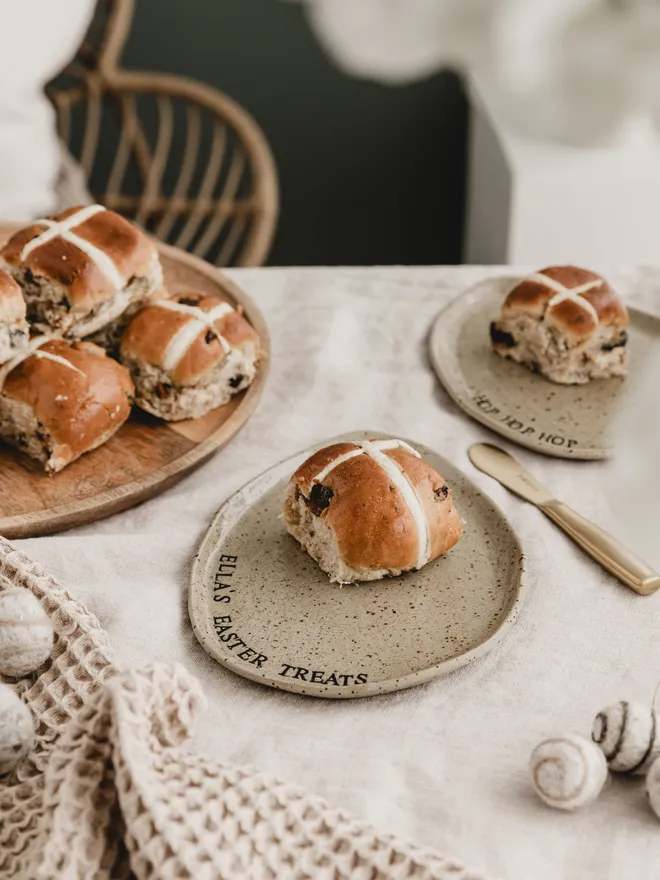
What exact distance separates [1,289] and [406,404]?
1.54ft

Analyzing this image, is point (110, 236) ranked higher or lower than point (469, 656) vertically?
higher

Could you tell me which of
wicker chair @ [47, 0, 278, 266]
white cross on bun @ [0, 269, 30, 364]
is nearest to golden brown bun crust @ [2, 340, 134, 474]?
white cross on bun @ [0, 269, 30, 364]

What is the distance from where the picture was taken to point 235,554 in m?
0.86

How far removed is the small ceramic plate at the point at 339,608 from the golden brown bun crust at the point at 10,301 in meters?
0.30

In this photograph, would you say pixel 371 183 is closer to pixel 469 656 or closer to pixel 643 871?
pixel 469 656

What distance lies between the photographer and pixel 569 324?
41.3 inches

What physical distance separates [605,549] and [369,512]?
233 millimetres

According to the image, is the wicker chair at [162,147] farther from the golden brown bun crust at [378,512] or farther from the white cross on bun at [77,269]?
the golden brown bun crust at [378,512]

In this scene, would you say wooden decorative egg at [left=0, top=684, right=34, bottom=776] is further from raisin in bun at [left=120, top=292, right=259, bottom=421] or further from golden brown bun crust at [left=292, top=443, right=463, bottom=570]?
raisin in bun at [left=120, top=292, right=259, bottom=421]

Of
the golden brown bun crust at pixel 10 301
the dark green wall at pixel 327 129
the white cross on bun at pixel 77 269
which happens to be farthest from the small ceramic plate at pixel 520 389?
the dark green wall at pixel 327 129

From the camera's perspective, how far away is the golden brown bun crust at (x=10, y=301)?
0.92m

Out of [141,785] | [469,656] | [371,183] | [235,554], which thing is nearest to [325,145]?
[371,183]

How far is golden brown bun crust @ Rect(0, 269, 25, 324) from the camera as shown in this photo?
36.2 inches

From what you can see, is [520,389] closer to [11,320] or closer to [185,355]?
[185,355]
